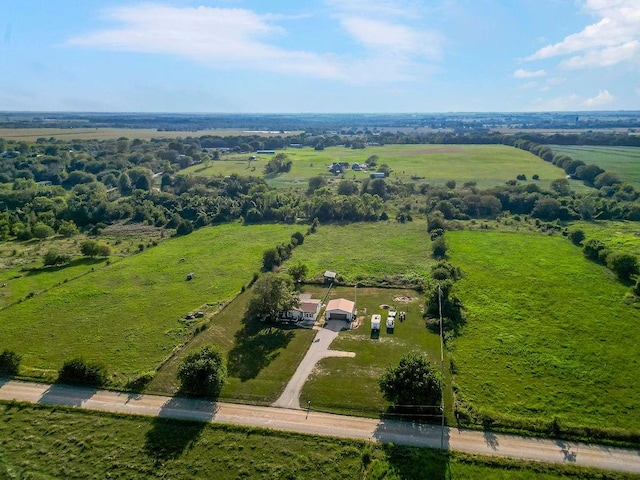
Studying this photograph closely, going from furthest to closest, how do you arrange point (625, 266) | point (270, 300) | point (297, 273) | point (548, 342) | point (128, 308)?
Answer: point (297, 273) < point (625, 266) < point (128, 308) < point (270, 300) < point (548, 342)

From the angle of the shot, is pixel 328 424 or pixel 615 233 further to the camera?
pixel 615 233

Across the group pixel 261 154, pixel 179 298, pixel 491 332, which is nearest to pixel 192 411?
pixel 179 298

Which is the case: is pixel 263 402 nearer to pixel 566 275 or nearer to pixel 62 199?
pixel 566 275

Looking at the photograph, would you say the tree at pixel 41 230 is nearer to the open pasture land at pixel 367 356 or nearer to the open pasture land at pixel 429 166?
the open pasture land at pixel 367 356

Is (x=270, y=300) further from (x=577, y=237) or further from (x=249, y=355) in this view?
(x=577, y=237)

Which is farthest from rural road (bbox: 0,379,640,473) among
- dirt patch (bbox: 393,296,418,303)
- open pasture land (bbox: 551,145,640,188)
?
open pasture land (bbox: 551,145,640,188)

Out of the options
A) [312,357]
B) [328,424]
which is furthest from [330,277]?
[328,424]

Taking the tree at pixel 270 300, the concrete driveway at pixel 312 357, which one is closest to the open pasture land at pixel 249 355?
the concrete driveway at pixel 312 357
